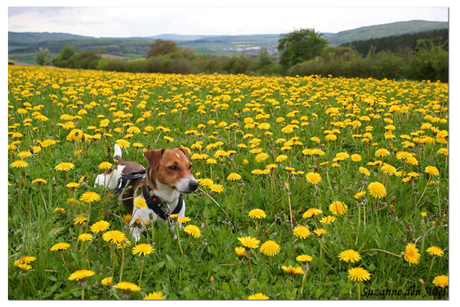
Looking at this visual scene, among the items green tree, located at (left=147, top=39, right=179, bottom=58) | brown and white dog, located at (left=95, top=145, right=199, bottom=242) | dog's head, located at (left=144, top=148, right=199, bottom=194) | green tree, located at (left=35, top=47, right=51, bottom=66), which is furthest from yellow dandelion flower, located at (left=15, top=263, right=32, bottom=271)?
green tree, located at (left=147, top=39, right=179, bottom=58)

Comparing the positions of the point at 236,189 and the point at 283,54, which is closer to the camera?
the point at 236,189

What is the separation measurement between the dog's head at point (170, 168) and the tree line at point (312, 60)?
4561mm

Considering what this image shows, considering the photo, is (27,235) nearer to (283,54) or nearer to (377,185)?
(377,185)

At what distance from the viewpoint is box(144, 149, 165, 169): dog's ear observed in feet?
8.29

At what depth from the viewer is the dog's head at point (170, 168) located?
245cm

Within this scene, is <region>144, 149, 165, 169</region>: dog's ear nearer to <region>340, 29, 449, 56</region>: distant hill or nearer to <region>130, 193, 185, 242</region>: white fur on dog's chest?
<region>130, 193, 185, 242</region>: white fur on dog's chest

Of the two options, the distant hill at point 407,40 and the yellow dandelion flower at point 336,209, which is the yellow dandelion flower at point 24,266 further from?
the distant hill at point 407,40

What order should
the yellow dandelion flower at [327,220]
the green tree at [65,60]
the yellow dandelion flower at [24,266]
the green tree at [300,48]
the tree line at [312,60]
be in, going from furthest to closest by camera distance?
the green tree at [65,60] < the green tree at [300,48] < the tree line at [312,60] < the yellow dandelion flower at [327,220] < the yellow dandelion flower at [24,266]

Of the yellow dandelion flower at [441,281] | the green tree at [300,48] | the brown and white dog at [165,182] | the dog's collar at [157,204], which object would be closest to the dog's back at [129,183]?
the brown and white dog at [165,182]

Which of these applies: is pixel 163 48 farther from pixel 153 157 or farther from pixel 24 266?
pixel 24 266
